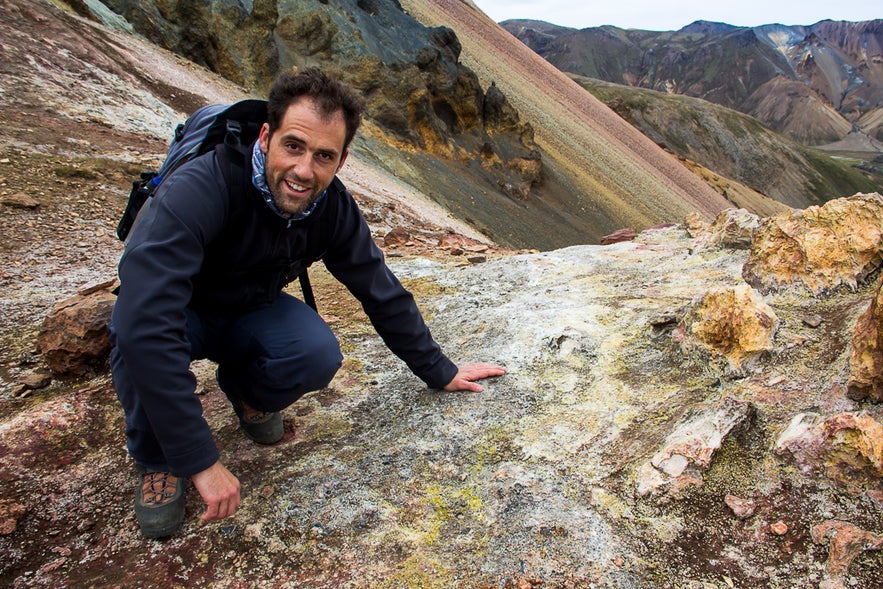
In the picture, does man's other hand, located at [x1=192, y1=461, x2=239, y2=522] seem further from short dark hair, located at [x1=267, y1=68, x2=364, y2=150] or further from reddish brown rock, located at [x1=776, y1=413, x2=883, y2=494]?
reddish brown rock, located at [x1=776, y1=413, x2=883, y2=494]

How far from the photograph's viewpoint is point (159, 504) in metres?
2.42

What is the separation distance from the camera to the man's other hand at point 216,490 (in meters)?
2.25

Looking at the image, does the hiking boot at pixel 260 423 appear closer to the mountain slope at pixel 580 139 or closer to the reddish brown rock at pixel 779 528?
the reddish brown rock at pixel 779 528

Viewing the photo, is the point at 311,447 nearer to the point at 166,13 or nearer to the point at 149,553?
the point at 149,553

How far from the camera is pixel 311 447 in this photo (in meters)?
3.07

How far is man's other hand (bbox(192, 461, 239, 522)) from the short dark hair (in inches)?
55.2

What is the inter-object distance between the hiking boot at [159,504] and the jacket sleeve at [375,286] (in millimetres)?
1169

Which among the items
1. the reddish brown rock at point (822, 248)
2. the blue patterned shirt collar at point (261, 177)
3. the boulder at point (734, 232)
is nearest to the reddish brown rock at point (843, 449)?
the reddish brown rock at point (822, 248)

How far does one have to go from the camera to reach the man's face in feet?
8.05

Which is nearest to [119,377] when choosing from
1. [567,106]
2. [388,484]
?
[388,484]

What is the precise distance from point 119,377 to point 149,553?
0.72 metres

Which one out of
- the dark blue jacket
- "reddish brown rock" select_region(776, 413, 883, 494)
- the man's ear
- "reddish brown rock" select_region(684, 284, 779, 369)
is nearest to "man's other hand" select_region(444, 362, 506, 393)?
the dark blue jacket

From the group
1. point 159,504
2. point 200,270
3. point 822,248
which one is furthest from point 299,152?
point 822,248

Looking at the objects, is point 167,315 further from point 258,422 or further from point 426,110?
point 426,110
